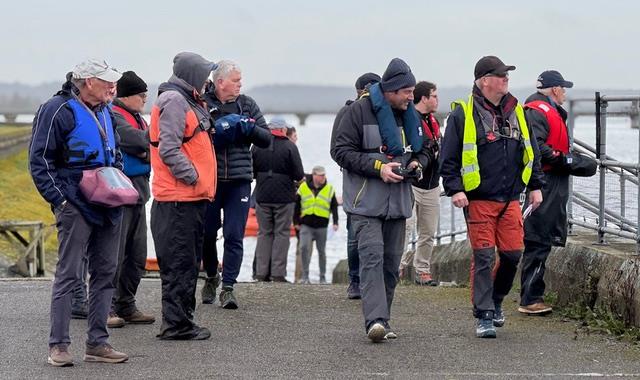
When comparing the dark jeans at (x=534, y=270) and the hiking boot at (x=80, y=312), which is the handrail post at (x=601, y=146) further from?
the hiking boot at (x=80, y=312)

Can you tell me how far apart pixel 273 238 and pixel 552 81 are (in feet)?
20.0

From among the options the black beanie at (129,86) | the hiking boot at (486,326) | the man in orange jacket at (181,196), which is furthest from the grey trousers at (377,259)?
the black beanie at (129,86)

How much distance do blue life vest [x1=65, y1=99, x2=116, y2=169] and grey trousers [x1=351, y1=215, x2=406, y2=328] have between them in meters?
2.00

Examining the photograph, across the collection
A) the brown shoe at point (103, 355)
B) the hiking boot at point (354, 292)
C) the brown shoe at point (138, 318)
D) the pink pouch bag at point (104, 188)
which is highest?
the pink pouch bag at point (104, 188)

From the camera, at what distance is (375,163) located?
882 centimetres

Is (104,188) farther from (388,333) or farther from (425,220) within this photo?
(425,220)

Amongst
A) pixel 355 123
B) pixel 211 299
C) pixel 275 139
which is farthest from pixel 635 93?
pixel 275 139

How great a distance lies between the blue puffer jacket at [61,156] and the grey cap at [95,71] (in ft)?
0.35

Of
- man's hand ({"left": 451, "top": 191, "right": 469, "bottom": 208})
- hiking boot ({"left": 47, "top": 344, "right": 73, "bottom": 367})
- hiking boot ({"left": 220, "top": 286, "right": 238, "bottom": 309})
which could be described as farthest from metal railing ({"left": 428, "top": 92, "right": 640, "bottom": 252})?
hiking boot ({"left": 47, "top": 344, "right": 73, "bottom": 367})

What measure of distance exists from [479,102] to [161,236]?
243cm

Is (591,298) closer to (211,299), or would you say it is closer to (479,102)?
(479,102)

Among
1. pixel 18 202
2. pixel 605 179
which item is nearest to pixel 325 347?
pixel 605 179

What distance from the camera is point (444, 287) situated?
12516 millimetres

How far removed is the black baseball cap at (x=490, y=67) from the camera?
8938 mm
